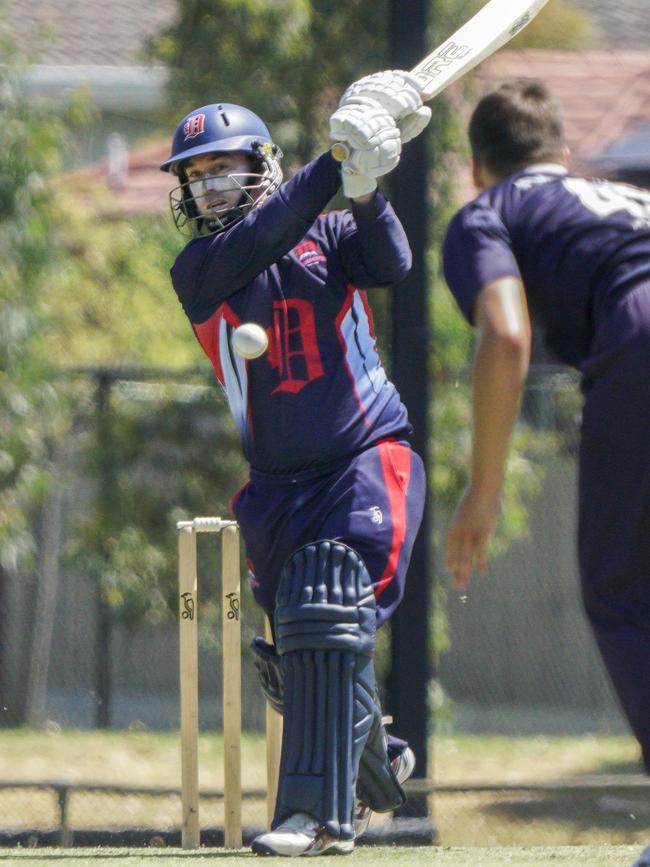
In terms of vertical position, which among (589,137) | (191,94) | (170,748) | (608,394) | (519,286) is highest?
(589,137)

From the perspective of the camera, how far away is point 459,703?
8102 mm

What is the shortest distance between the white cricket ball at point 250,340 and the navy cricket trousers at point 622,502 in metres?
0.87

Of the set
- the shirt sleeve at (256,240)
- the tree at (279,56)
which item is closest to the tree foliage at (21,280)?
the tree at (279,56)

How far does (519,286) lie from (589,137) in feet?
31.1

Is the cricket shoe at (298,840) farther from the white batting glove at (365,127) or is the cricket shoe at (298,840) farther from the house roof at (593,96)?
the house roof at (593,96)

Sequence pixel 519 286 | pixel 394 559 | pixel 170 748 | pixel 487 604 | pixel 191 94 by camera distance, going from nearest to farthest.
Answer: pixel 519 286 → pixel 394 559 → pixel 191 94 → pixel 170 748 → pixel 487 604

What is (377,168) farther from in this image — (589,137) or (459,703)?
(589,137)

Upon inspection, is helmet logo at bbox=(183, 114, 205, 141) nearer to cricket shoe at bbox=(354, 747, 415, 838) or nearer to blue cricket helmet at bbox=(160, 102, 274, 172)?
blue cricket helmet at bbox=(160, 102, 274, 172)

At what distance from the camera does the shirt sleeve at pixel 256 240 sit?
11.1ft

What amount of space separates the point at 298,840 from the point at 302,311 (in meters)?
1.14

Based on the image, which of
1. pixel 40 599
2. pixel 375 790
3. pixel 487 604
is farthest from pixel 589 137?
pixel 375 790

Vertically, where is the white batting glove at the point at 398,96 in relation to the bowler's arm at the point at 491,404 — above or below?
above

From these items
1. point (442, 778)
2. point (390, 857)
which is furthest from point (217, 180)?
point (442, 778)

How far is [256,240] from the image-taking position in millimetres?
3416
